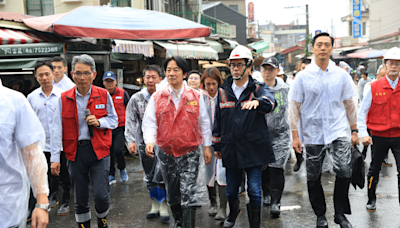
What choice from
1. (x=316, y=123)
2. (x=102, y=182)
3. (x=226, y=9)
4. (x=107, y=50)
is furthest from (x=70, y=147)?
(x=226, y=9)

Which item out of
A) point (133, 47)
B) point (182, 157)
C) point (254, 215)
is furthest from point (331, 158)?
point (133, 47)

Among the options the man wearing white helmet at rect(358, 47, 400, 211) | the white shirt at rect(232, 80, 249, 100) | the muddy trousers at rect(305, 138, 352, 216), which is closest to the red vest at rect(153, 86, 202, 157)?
the white shirt at rect(232, 80, 249, 100)

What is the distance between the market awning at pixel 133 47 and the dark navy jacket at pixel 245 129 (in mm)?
6390

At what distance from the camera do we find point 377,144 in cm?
531

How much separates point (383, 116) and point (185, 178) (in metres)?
2.77

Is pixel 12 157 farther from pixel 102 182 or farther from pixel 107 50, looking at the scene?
pixel 107 50

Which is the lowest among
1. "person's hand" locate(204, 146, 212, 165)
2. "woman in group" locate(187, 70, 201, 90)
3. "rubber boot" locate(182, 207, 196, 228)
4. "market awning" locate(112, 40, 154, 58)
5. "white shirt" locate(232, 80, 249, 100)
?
"rubber boot" locate(182, 207, 196, 228)

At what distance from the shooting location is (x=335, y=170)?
15.2 ft

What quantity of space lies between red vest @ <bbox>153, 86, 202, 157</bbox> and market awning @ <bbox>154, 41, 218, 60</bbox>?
7075 millimetres

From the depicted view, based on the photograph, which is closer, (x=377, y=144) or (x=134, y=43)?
(x=377, y=144)

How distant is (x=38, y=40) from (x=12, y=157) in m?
6.78

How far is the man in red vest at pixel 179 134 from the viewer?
4449mm

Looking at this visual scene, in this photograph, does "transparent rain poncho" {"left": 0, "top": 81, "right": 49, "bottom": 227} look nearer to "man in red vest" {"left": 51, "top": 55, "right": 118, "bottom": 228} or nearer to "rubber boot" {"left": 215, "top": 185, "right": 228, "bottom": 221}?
"man in red vest" {"left": 51, "top": 55, "right": 118, "bottom": 228}

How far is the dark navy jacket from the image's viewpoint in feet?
14.2
